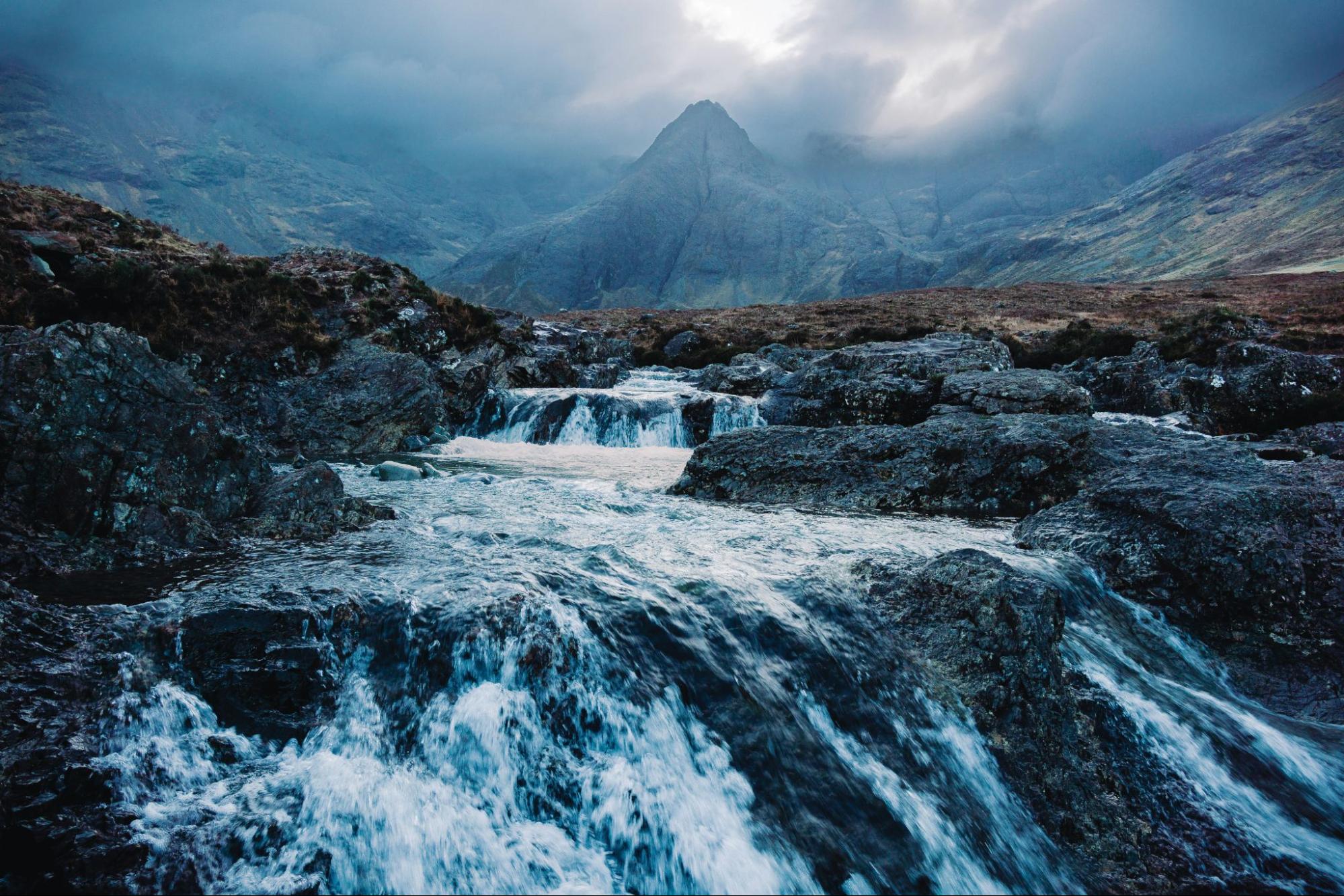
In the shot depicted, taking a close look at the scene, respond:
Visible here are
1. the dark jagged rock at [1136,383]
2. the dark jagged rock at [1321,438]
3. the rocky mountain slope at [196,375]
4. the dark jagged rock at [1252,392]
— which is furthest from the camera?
the dark jagged rock at [1136,383]

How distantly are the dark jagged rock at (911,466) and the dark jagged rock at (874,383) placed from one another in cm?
572

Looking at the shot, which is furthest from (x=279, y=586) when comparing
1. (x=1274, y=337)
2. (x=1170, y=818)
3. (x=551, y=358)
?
(x=1274, y=337)

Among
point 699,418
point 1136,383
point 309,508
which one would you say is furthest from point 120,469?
point 1136,383

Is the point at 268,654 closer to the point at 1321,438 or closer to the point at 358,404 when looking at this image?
the point at 358,404

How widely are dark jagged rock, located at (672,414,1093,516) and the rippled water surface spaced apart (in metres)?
4.45

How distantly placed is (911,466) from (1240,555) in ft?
19.0

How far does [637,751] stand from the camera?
204 inches

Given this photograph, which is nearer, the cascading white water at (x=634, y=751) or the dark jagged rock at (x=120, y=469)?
the cascading white water at (x=634, y=751)

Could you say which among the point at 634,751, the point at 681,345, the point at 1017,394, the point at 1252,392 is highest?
the point at 681,345

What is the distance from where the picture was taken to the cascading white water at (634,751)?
14.0ft

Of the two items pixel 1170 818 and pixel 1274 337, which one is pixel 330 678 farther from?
pixel 1274 337

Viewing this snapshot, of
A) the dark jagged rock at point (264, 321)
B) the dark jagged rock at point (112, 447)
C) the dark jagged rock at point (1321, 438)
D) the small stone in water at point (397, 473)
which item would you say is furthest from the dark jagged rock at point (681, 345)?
the dark jagged rock at point (112, 447)

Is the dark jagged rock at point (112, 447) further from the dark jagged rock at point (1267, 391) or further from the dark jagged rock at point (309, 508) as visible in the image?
the dark jagged rock at point (1267, 391)

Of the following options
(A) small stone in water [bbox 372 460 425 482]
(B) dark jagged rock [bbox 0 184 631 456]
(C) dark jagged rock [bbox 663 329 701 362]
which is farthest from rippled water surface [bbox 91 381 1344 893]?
(C) dark jagged rock [bbox 663 329 701 362]
